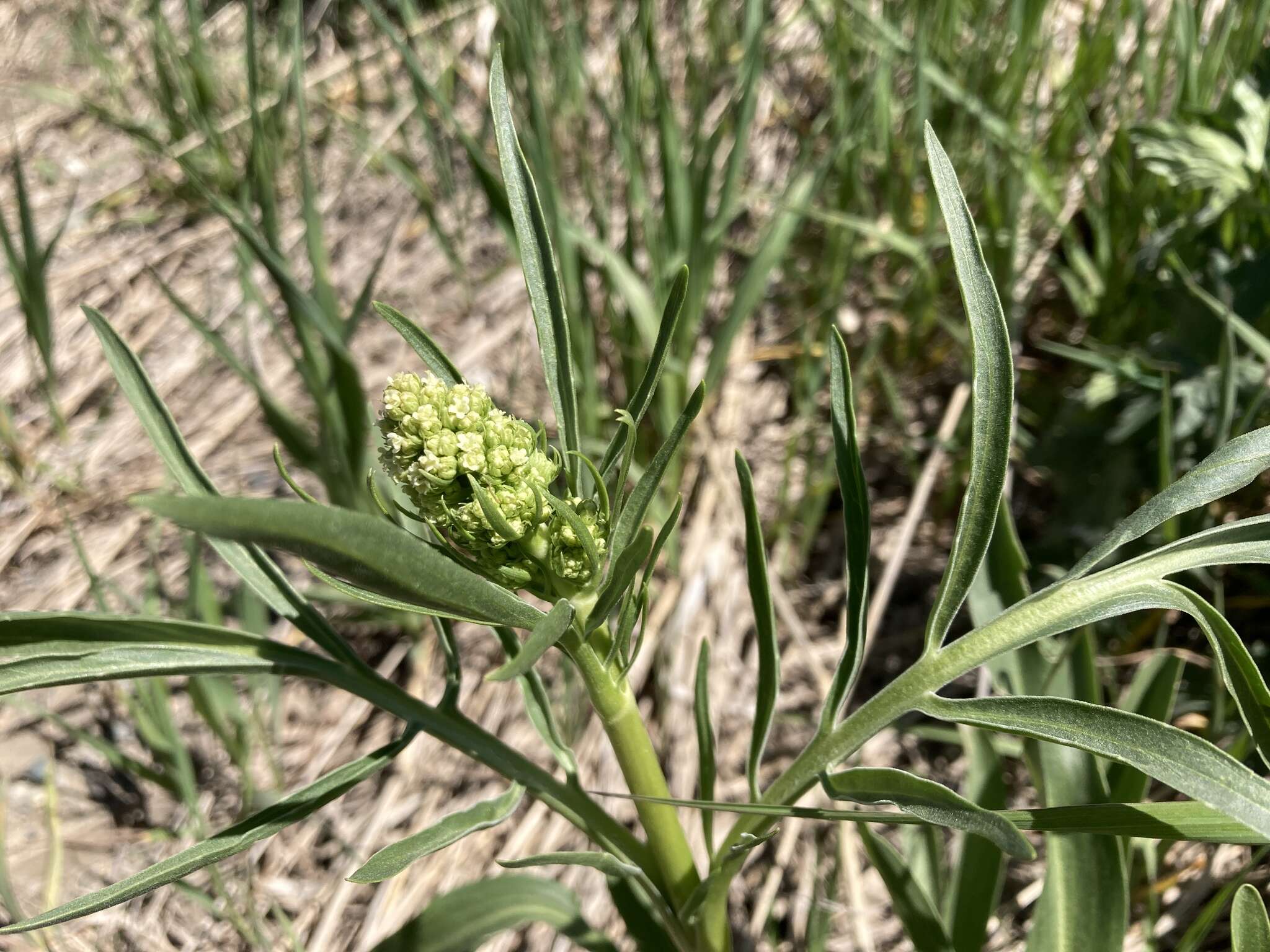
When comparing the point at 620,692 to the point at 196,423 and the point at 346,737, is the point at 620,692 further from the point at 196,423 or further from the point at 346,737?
the point at 196,423

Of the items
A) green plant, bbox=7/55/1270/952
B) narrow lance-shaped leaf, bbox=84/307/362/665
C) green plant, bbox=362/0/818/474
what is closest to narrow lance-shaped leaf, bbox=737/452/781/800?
green plant, bbox=7/55/1270/952

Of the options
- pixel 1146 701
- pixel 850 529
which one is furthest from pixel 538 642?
pixel 1146 701

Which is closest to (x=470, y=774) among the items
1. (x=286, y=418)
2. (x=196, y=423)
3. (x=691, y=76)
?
(x=286, y=418)

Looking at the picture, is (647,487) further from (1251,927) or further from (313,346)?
(313,346)

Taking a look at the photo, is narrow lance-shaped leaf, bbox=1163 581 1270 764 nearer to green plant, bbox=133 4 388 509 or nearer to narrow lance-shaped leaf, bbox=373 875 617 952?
narrow lance-shaped leaf, bbox=373 875 617 952

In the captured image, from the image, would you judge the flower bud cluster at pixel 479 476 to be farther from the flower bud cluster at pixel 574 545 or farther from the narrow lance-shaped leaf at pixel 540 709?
the narrow lance-shaped leaf at pixel 540 709

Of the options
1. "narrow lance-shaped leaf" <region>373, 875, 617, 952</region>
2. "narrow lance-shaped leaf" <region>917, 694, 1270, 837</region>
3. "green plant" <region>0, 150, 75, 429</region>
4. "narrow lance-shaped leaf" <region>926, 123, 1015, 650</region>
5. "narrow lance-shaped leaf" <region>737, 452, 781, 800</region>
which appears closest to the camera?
"narrow lance-shaped leaf" <region>917, 694, 1270, 837</region>

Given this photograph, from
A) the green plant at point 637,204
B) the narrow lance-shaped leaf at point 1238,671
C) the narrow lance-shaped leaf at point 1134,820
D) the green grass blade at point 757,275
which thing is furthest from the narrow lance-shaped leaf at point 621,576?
the green grass blade at point 757,275
